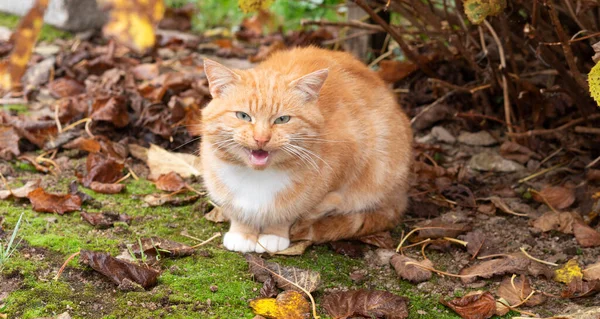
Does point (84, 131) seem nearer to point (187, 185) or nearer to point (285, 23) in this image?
point (187, 185)

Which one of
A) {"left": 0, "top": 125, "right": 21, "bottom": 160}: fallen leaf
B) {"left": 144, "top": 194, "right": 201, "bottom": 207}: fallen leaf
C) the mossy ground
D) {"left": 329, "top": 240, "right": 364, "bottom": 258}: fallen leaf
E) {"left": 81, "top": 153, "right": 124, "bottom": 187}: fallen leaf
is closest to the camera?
the mossy ground

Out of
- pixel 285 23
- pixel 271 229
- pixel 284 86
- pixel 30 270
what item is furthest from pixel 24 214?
pixel 285 23

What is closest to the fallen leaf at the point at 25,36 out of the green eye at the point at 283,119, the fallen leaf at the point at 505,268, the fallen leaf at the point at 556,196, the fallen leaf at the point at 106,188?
the green eye at the point at 283,119

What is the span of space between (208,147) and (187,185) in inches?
24.9

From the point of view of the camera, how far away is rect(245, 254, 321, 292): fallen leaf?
103 inches

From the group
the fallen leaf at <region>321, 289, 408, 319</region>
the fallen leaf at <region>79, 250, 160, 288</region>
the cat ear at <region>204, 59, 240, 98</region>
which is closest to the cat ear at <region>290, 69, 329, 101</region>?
the cat ear at <region>204, 59, 240, 98</region>

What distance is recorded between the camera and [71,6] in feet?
18.0

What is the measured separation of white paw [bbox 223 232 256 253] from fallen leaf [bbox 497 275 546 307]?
3.44ft

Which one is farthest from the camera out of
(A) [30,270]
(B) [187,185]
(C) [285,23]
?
(C) [285,23]

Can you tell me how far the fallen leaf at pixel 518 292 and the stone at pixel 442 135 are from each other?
1554mm

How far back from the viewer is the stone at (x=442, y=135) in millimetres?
4180

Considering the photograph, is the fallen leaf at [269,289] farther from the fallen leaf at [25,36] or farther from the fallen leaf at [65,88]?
the fallen leaf at [65,88]

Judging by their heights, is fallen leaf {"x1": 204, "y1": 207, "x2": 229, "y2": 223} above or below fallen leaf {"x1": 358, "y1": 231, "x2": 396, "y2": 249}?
above

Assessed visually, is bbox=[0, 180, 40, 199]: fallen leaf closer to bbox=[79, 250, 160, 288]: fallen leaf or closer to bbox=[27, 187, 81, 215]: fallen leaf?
bbox=[27, 187, 81, 215]: fallen leaf
